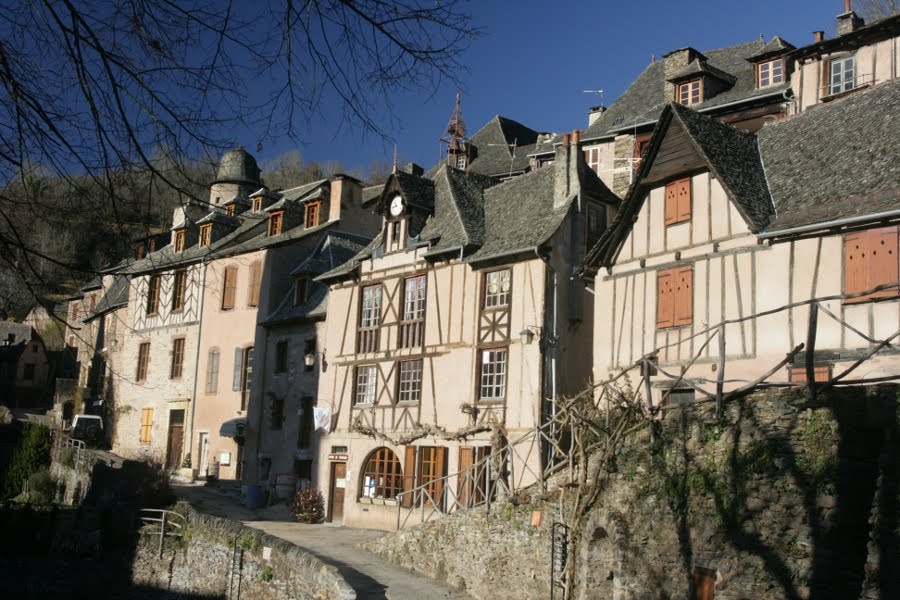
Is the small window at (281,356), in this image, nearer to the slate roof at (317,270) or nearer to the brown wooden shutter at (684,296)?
the slate roof at (317,270)

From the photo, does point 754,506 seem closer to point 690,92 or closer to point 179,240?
point 690,92

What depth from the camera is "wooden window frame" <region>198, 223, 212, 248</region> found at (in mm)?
34219

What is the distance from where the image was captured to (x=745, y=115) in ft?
86.3

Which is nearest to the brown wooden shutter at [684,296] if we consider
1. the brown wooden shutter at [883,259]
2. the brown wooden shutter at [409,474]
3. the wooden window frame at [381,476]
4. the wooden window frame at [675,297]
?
the wooden window frame at [675,297]

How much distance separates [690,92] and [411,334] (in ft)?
39.6

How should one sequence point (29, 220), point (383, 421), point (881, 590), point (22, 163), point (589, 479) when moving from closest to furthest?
1. point (22, 163)
2. point (29, 220)
3. point (881, 590)
4. point (589, 479)
5. point (383, 421)

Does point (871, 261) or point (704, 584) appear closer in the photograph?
point (704, 584)

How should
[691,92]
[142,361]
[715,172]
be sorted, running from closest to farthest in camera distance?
[715,172], [691,92], [142,361]

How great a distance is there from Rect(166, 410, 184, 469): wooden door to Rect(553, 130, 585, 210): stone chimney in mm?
17779

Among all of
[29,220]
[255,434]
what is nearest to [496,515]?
[29,220]

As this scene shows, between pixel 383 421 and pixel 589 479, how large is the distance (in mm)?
10400

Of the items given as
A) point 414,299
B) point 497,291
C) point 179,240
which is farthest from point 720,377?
point 179,240

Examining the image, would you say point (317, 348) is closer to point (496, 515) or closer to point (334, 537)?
point (334, 537)

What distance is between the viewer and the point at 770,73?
26.1 m
